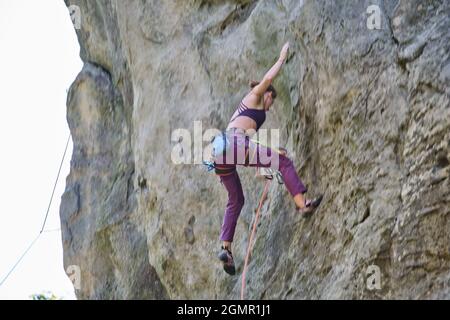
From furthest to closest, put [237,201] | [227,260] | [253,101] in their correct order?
[227,260] < [237,201] < [253,101]

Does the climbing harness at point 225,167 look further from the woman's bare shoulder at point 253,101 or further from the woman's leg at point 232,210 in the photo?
the woman's bare shoulder at point 253,101

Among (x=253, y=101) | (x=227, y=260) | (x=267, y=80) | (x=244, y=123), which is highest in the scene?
(x=267, y=80)

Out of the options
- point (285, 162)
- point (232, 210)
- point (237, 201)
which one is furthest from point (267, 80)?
point (232, 210)

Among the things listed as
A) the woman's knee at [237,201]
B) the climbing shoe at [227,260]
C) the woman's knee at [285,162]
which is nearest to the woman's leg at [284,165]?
the woman's knee at [285,162]

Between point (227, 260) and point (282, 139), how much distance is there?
159 cm

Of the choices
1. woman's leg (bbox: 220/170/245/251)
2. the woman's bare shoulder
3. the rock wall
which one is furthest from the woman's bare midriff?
woman's leg (bbox: 220/170/245/251)

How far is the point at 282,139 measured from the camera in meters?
12.1

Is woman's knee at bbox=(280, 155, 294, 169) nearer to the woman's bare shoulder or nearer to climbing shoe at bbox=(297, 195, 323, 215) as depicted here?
climbing shoe at bbox=(297, 195, 323, 215)

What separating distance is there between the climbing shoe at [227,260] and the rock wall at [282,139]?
0.15 meters

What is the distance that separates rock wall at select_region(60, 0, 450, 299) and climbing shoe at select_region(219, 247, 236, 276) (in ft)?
0.48

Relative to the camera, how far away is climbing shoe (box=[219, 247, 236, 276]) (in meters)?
11.9

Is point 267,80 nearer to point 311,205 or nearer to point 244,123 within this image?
point 244,123
